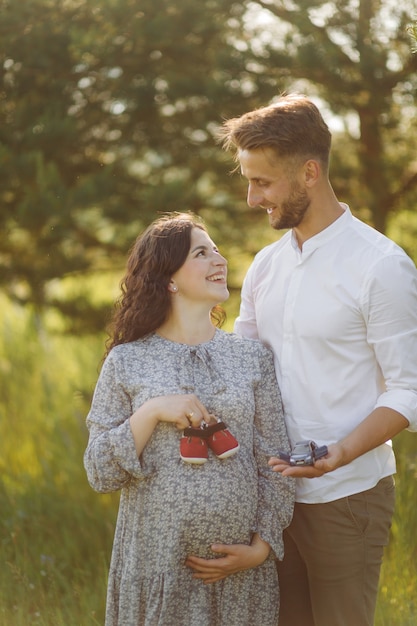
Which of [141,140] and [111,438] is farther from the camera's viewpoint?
[141,140]

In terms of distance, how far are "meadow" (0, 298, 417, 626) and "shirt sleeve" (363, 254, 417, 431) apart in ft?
3.71

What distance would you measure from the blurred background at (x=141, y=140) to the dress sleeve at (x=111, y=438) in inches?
52.2

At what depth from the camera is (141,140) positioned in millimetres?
4805

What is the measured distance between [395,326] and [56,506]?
2735mm

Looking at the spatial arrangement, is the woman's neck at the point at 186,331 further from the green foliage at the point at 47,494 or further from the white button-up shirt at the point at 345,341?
the green foliage at the point at 47,494

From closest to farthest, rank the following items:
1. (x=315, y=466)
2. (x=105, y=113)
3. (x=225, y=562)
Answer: (x=315, y=466), (x=225, y=562), (x=105, y=113)

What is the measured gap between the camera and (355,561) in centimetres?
271

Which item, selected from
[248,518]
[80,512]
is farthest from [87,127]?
[248,518]

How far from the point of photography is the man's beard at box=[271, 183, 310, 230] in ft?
9.15

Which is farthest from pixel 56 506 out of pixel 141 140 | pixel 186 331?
pixel 186 331

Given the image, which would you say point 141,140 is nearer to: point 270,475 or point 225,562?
point 270,475

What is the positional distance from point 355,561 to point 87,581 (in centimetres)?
176

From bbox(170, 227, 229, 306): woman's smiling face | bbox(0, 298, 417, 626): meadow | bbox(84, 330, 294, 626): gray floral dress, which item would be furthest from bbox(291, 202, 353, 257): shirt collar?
bbox(0, 298, 417, 626): meadow

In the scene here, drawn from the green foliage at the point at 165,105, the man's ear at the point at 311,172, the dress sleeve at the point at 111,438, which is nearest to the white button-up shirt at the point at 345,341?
the man's ear at the point at 311,172
